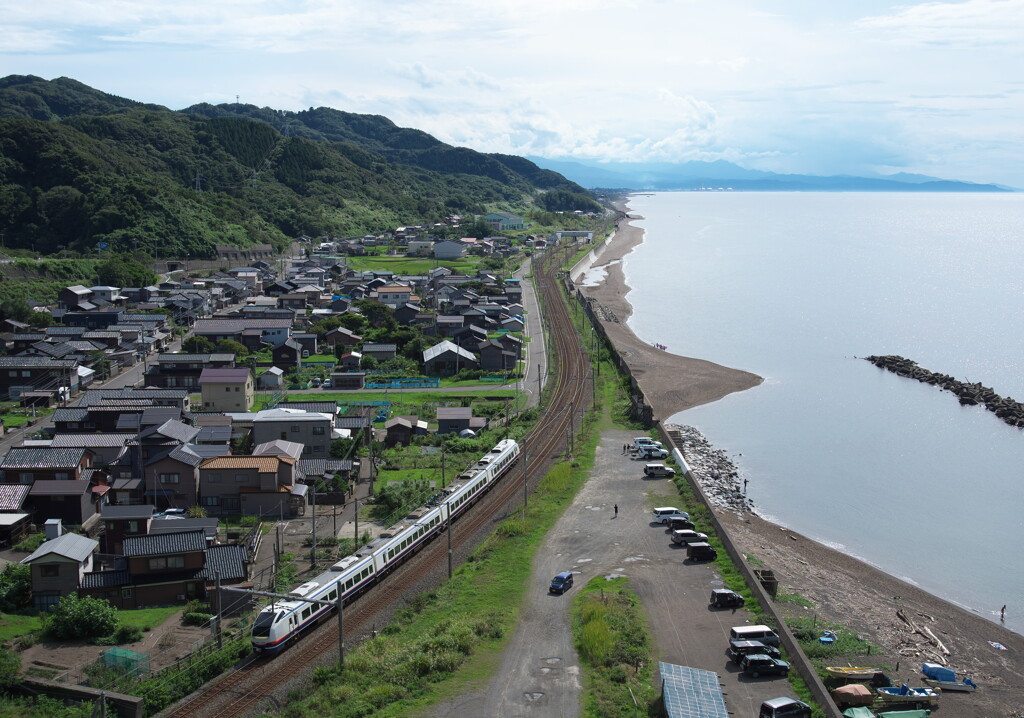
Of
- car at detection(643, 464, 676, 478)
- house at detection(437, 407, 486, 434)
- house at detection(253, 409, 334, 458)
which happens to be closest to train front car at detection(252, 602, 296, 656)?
house at detection(253, 409, 334, 458)

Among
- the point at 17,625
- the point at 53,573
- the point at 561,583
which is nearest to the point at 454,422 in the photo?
the point at 561,583

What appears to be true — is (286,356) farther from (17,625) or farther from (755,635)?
(755,635)

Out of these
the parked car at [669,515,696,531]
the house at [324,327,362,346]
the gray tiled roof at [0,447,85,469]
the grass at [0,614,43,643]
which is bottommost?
the grass at [0,614,43,643]

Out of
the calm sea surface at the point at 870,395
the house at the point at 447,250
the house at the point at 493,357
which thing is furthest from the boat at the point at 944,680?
the house at the point at 447,250

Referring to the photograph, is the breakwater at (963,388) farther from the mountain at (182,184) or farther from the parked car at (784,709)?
the mountain at (182,184)

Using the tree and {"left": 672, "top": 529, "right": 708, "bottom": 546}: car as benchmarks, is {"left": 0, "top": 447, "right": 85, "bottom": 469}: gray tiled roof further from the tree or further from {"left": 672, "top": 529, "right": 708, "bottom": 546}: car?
the tree
